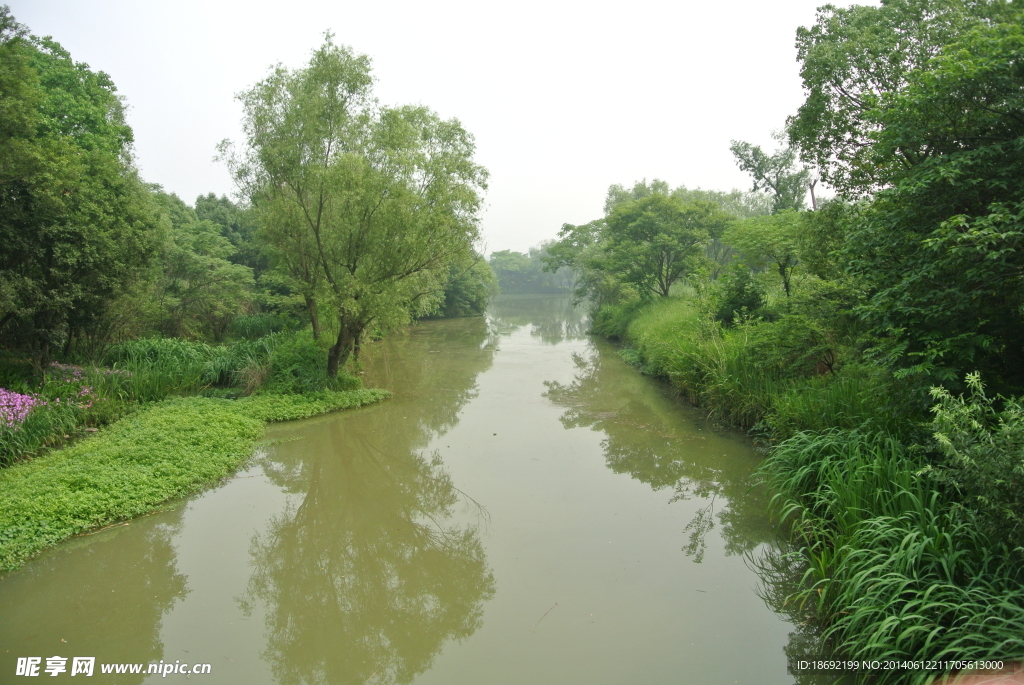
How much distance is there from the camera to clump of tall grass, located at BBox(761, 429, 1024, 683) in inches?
122

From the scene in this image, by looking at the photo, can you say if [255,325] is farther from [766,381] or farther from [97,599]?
[766,381]

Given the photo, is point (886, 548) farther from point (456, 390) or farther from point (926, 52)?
point (456, 390)

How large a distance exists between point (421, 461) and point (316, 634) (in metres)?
3.86

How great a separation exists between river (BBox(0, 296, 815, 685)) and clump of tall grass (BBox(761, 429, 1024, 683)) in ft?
1.73

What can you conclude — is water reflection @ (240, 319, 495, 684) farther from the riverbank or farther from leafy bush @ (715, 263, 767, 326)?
leafy bush @ (715, 263, 767, 326)

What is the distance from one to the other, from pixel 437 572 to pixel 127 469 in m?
3.93

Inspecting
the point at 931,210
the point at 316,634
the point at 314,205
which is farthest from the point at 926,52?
the point at 314,205

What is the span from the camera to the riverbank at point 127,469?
17.2 feet

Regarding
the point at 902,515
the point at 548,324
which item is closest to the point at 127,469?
the point at 902,515

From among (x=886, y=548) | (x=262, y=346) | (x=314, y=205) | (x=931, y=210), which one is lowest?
(x=886, y=548)

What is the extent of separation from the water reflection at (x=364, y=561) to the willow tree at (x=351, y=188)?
3.03 meters

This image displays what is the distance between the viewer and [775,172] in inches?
834

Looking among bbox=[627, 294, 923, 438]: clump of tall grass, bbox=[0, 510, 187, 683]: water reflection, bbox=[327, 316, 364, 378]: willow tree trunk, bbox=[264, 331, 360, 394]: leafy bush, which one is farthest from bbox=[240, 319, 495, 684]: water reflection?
bbox=[627, 294, 923, 438]: clump of tall grass

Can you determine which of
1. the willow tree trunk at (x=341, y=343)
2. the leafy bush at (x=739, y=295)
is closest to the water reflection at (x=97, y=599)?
the willow tree trunk at (x=341, y=343)
